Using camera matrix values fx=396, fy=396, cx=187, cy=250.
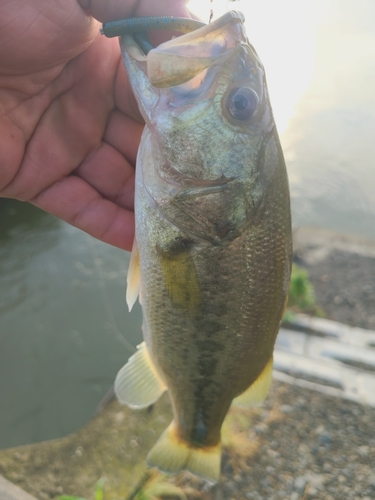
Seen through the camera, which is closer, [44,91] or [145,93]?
[145,93]

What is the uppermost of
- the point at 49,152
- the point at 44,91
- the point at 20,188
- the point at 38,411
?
the point at 44,91

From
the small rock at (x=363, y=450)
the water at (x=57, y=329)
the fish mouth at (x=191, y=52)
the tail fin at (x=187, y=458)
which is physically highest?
the fish mouth at (x=191, y=52)

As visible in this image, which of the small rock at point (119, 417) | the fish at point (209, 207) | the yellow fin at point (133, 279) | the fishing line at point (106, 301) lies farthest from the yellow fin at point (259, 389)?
the fishing line at point (106, 301)

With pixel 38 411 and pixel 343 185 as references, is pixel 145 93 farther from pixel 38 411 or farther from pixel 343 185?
pixel 343 185

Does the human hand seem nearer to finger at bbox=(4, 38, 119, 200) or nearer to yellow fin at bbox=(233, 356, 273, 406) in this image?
finger at bbox=(4, 38, 119, 200)

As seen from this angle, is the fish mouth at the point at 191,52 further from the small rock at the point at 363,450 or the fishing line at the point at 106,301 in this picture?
the fishing line at the point at 106,301

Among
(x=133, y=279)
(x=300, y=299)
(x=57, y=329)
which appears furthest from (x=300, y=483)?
(x=57, y=329)

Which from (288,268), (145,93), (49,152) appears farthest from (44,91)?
(288,268)
